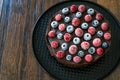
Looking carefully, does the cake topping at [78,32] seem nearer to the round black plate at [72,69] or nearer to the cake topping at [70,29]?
the cake topping at [70,29]

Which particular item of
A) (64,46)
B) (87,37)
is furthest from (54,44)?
(87,37)

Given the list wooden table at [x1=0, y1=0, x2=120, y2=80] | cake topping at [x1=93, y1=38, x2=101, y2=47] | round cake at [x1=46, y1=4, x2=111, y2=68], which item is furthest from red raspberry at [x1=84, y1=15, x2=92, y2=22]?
wooden table at [x1=0, y1=0, x2=120, y2=80]

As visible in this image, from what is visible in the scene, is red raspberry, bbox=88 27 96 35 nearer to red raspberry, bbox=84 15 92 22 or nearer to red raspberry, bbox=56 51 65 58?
red raspberry, bbox=84 15 92 22

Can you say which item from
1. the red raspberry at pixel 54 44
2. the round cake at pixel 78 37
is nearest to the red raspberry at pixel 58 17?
the round cake at pixel 78 37

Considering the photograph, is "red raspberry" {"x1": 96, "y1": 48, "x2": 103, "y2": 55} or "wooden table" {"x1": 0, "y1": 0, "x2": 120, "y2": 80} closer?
"red raspberry" {"x1": 96, "y1": 48, "x2": 103, "y2": 55}

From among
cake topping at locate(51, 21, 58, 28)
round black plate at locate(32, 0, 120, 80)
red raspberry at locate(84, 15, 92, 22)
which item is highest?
red raspberry at locate(84, 15, 92, 22)
